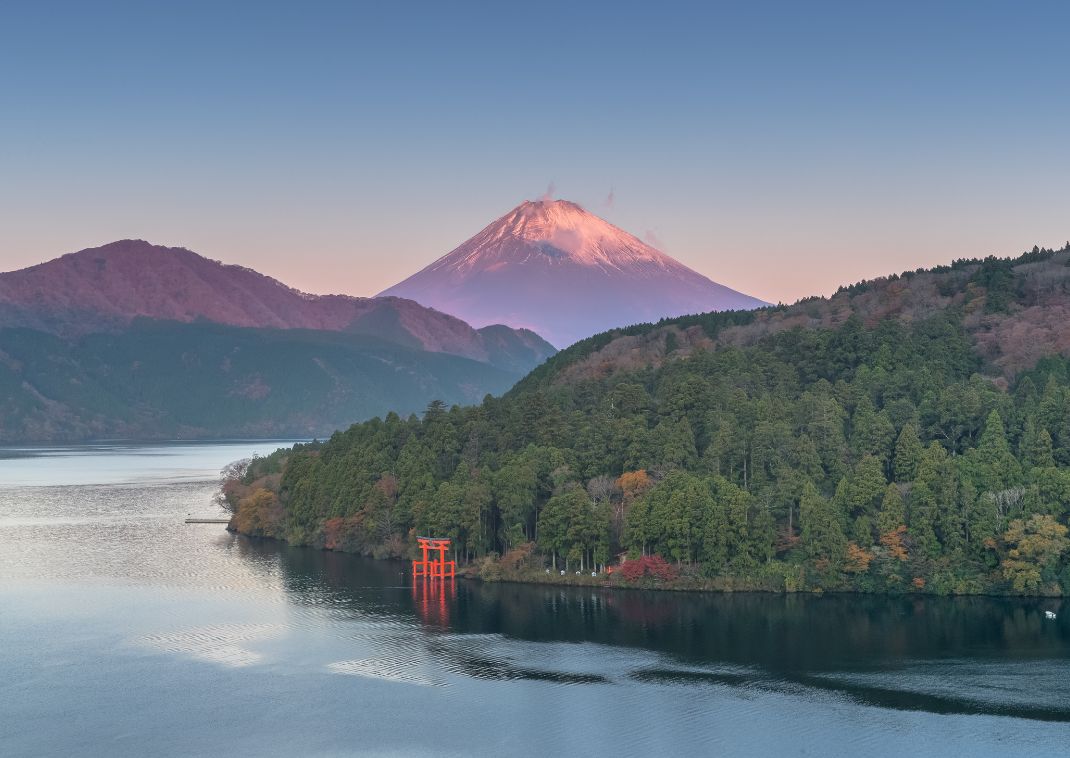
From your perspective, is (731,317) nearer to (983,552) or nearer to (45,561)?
(983,552)

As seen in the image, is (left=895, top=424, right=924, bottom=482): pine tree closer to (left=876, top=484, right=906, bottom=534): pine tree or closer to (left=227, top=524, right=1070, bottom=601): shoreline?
(left=876, top=484, right=906, bottom=534): pine tree

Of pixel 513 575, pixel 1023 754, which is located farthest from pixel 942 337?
pixel 1023 754

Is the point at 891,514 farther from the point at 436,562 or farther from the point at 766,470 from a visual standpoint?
the point at 436,562

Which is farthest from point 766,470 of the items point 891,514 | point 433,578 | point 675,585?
point 433,578

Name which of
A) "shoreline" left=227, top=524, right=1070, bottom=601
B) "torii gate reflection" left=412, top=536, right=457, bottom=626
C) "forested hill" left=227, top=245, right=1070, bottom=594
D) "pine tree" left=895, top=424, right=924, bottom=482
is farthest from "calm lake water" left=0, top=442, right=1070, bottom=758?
"pine tree" left=895, top=424, right=924, bottom=482

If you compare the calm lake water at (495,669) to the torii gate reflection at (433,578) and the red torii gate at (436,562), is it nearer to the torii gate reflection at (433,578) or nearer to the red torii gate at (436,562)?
the torii gate reflection at (433,578)

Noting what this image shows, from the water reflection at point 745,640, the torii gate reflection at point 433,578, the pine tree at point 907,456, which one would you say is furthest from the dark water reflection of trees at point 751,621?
the pine tree at point 907,456

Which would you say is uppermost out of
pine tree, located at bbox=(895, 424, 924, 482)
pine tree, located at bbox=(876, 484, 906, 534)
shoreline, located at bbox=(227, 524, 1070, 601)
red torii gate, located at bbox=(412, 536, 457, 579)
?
pine tree, located at bbox=(895, 424, 924, 482)
